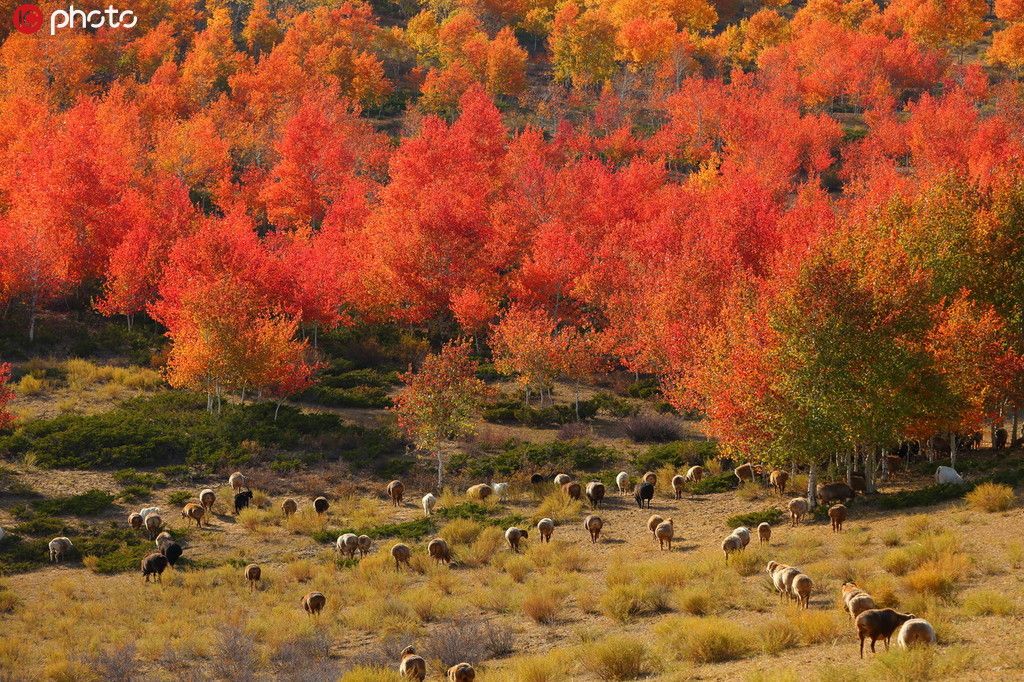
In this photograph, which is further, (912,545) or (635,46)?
(635,46)

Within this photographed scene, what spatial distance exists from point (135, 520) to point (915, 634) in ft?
87.9

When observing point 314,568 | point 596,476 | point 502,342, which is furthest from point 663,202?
point 314,568

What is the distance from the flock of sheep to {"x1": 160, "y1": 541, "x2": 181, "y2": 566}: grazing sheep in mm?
30

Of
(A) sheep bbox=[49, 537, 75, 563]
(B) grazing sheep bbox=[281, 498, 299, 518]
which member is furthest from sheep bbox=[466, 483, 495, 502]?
(A) sheep bbox=[49, 537, 75, 563]

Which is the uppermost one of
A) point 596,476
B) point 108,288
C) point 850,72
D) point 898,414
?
point 850,72

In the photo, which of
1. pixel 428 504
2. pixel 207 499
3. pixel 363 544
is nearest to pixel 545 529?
pixel 363 544

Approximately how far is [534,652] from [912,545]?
32.0 feet

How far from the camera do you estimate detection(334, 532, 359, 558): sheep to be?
3191 centimetres

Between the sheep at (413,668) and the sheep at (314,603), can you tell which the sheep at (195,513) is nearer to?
the sheep at (314,603)

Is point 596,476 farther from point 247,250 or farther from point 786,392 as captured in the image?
point 247,250

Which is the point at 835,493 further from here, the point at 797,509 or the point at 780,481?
the point at 780,481

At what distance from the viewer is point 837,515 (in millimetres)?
28875

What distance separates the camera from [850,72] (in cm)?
11588

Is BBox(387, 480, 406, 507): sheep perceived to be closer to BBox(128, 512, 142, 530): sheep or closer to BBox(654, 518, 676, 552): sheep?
BBox(128, 512, 142, 530): sheep
